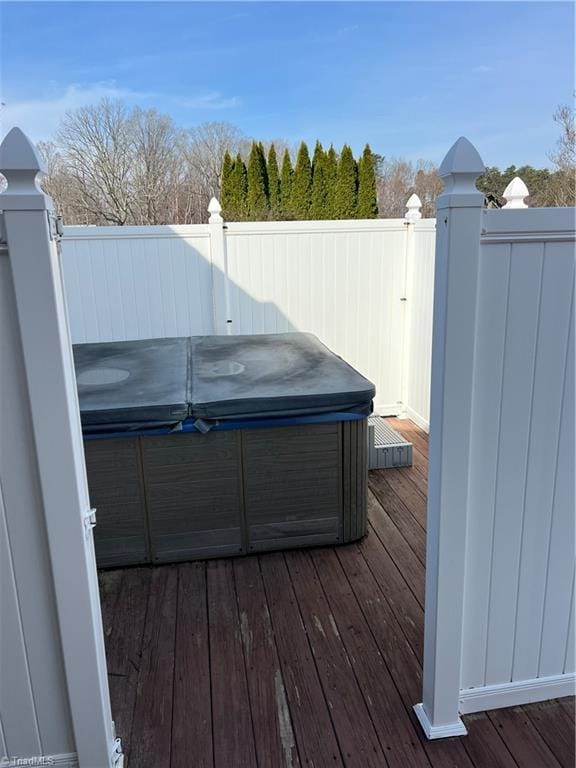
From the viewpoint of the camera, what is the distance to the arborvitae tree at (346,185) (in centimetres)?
1078

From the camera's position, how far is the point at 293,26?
879cm

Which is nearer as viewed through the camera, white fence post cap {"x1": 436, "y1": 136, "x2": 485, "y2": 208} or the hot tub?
white fence post cap {"x1": 436, "y1": 136, "x2": 485, "y2": 208}

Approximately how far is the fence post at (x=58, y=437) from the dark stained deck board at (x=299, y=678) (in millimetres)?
564

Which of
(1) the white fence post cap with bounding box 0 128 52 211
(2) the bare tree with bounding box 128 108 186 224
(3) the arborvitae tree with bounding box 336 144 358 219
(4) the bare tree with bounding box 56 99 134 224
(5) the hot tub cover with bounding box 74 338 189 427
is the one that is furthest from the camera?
(2) the bare tree with bounding box 128 108 186 224

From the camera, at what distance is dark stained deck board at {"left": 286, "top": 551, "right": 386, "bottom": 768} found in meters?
1.54

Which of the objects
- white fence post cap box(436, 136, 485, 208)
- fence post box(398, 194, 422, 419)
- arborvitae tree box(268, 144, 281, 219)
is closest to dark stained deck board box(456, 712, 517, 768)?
white fence post cap box(436, 136, 485, 208)

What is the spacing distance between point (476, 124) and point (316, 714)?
1140cm

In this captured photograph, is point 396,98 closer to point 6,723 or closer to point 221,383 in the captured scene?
point 221,383

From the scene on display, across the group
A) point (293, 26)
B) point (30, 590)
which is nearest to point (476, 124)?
point (293, 26)

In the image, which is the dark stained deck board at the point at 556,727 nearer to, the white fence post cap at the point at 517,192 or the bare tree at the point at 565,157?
the white fence post cap at the point at 517,192

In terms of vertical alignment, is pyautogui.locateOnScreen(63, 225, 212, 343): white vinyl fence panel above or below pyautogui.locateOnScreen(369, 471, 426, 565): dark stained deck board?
above

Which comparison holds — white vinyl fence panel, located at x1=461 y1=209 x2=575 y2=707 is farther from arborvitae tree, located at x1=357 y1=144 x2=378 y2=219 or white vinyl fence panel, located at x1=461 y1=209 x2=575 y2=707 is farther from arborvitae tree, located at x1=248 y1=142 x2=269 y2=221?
arborvitae tree, located at x1=248 y1=142 x2=269 y2=221

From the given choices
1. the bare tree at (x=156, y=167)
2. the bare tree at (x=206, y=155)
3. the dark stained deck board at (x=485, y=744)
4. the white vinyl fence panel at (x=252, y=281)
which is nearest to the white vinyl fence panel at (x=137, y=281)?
the white vinyl fence panel at (x=252, y=281)

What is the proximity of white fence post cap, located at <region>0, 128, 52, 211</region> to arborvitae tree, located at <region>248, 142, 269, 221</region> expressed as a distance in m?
10.4
